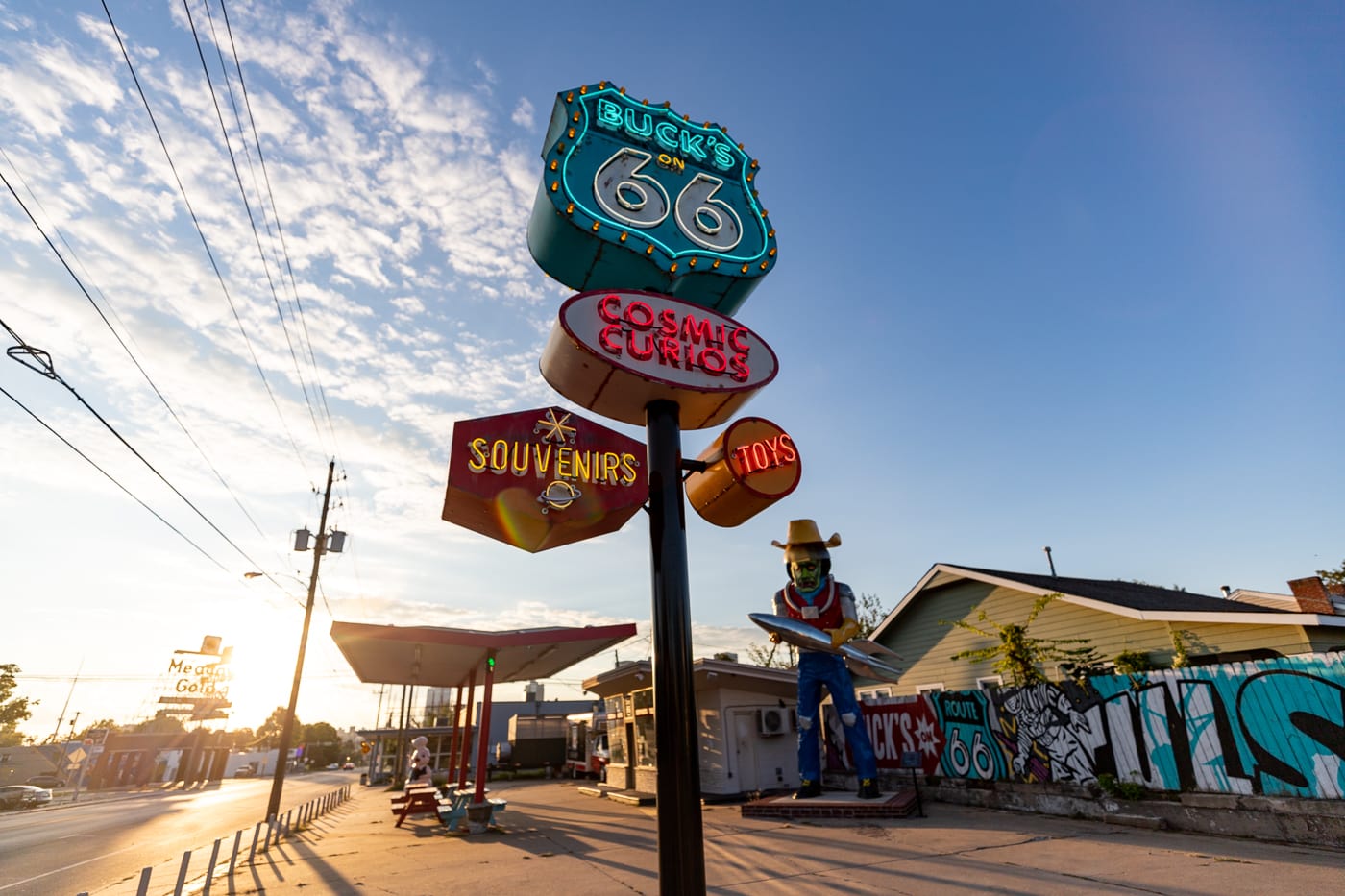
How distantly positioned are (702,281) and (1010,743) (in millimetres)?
13104

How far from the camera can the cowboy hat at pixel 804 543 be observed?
49.1ft

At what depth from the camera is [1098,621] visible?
16.9m

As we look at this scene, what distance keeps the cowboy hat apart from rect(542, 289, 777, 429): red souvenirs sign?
33.7 ft

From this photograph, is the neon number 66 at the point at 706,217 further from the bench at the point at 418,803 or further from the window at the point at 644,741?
the window at the point at 644,741

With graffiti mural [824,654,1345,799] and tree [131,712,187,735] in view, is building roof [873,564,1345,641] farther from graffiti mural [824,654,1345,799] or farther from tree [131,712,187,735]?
tree [131,712,187,735]

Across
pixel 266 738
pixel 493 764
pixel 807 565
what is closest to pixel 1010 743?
pixel 807 565

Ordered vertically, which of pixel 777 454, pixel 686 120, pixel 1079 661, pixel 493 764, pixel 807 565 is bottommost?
pixel 493 764

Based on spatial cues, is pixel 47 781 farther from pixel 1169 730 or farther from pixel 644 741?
pixel 1169 730

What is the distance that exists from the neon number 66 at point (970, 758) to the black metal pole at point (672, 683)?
515 inches

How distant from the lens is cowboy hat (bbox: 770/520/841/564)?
15.0 m

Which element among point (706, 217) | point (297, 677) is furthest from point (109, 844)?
point (706, 217)

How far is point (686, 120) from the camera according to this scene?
7152mm

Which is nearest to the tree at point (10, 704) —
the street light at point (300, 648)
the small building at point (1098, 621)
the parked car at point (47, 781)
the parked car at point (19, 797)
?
the parked car at point (47, 781)

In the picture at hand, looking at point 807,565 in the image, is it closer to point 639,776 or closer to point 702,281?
point 702,281
